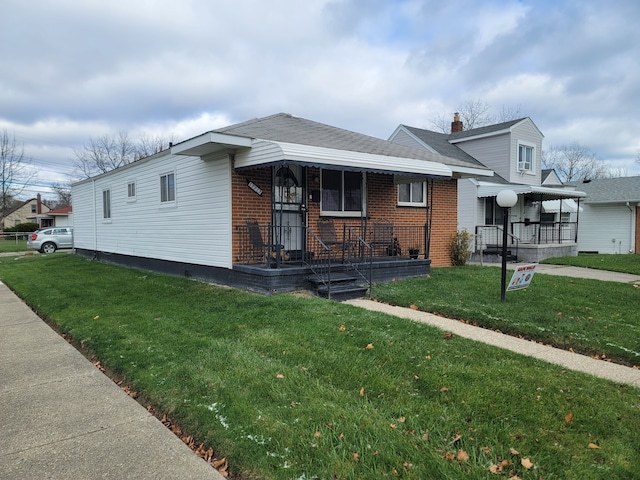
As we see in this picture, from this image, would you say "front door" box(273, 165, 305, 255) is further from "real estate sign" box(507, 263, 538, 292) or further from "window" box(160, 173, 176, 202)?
"real estate sign" box(507, 263, 538, 292)

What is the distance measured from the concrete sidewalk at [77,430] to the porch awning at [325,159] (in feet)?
14.5

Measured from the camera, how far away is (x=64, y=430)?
336cm

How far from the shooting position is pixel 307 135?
31.4ft

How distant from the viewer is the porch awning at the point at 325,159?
775cm

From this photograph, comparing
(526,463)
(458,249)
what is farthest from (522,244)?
(526,463)

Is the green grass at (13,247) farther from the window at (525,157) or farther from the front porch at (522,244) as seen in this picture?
the window at (525,157)

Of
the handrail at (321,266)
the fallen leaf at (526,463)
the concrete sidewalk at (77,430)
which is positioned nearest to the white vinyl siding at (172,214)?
the handrail at (321,266)

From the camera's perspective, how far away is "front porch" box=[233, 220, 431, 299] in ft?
26.8

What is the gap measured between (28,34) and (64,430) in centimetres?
1199

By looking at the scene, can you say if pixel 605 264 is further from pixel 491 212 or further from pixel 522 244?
pixel 491 212

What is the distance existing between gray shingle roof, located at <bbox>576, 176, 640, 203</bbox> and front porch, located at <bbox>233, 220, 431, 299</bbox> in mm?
15918

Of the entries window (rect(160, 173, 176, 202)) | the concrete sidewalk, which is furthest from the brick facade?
the concrete sidewalk

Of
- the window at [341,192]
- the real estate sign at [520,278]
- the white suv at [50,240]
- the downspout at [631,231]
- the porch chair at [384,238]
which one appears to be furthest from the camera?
the white suv at [50,240]

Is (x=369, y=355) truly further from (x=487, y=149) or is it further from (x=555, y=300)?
(x=487, y=149)
